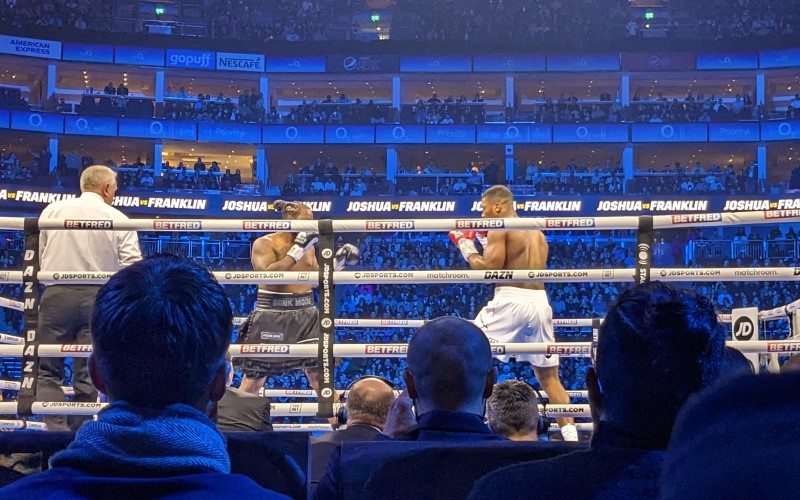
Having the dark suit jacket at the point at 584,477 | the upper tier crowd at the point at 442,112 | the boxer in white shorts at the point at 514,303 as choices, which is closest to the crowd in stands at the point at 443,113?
the upper tier crowd at the point at 442,112

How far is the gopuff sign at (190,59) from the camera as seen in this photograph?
2658 cm

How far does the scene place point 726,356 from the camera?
1562 mm

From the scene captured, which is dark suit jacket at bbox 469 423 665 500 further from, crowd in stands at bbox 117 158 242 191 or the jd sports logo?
crowd in stands at bbox 117 158 242 191

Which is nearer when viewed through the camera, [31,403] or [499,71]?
[31,403]

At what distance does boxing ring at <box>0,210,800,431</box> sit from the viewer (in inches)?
176

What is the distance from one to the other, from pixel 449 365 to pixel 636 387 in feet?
3.20

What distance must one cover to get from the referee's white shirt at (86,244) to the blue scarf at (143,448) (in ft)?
12.9

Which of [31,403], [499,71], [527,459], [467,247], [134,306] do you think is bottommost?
[31,403]

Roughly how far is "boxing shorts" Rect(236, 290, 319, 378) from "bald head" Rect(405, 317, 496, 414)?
310 cm

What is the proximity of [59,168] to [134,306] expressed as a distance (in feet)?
80.5

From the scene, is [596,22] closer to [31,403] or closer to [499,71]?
[499,71]

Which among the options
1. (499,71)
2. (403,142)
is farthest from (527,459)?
(499,71)

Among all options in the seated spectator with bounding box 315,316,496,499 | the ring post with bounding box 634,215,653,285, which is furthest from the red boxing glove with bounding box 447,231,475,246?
the seated spectator with bounding box 315,316,496,499

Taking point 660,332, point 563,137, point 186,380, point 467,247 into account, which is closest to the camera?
point 186,380
